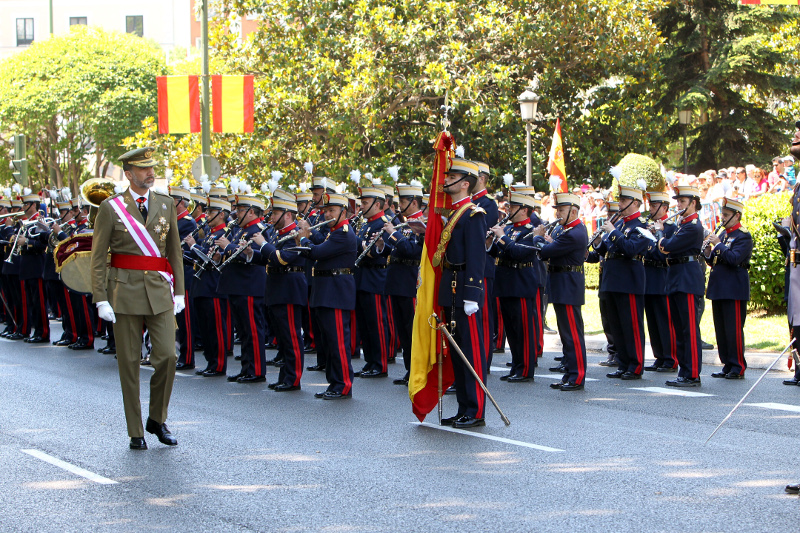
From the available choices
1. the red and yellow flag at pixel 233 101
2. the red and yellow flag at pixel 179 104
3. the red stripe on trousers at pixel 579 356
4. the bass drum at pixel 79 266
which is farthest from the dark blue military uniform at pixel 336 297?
the red and yellow flag at pixel 179 104

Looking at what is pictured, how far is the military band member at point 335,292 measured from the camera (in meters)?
9.83

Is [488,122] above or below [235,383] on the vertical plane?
above

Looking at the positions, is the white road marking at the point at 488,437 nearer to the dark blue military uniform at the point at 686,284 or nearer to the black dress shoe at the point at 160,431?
the black dress shoe at the point at 160,431

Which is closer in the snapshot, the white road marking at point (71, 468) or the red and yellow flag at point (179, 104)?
the white road marking at point (71, 468)

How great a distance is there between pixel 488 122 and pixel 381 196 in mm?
11560

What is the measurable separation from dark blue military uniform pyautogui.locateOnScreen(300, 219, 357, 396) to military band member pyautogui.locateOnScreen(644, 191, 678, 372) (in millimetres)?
3234

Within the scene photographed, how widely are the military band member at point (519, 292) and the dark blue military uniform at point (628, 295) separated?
836 millimetres

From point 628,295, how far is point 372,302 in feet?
9.05

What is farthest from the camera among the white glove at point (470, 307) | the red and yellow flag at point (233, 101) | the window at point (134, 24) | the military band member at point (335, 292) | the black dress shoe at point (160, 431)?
the window at point (134, 24)

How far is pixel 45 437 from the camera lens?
801 centimetres

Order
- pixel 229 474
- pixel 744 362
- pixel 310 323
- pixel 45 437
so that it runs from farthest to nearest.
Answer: pixel 310 323 → pixel 744 362 → pixel 45 437 → pixel 229 474

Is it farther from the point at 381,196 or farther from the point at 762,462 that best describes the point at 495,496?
the point at 381,196

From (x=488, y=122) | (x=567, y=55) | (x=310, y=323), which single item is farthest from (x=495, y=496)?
(x=567, y=55)

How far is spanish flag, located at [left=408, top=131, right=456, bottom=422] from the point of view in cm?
838
